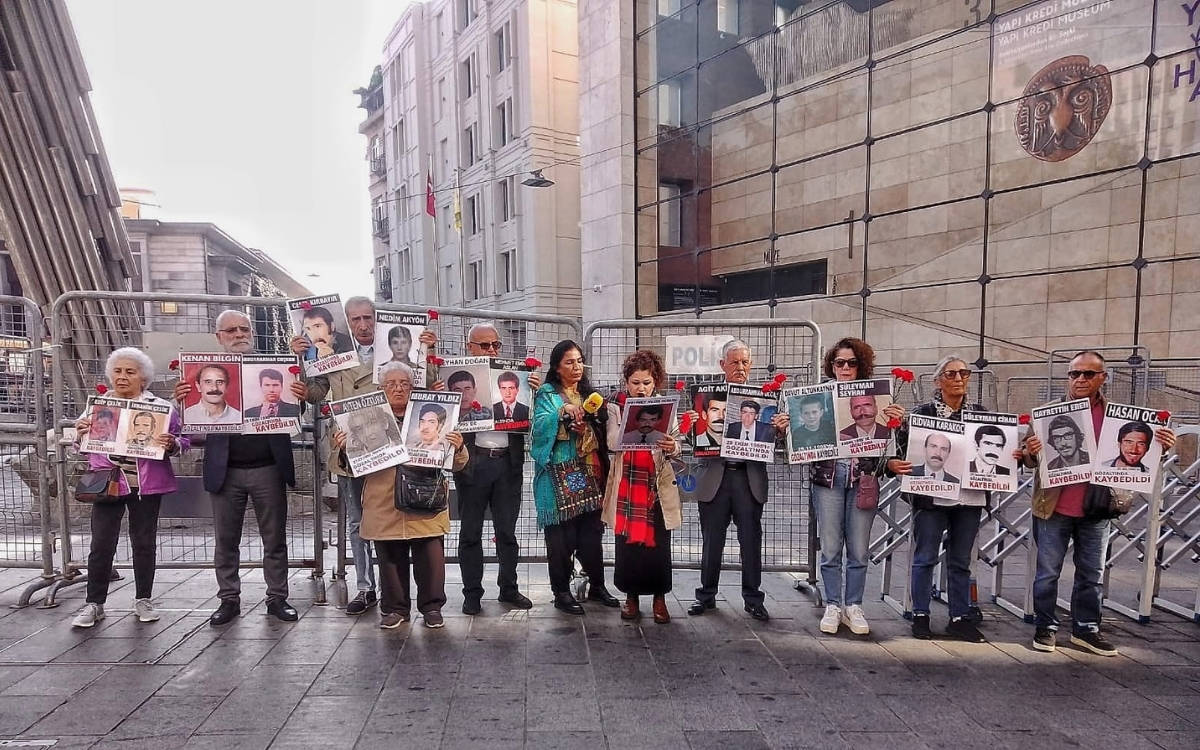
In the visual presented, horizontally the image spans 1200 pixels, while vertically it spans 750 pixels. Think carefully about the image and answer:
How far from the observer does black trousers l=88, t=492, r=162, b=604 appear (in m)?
4.34

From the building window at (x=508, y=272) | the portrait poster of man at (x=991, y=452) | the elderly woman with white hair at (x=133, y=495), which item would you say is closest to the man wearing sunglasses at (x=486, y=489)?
the elderly woman with white hair at (x=133, y=495)

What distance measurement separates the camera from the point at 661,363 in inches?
178

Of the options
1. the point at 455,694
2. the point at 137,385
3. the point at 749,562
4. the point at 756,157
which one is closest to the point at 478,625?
the point at 455,694

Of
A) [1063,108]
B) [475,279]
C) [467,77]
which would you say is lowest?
[475,279]

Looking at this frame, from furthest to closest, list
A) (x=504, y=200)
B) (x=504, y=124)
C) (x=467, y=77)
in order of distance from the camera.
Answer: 1. (x=467, y=77)
2. (x=504, y=200)
3. (x=504, y=124)

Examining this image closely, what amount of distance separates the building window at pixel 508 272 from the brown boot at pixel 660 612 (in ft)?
77.4

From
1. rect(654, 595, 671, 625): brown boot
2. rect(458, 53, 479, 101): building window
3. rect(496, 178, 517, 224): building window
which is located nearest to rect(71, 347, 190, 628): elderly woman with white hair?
rect(654, 595, 671, 625): brown boot

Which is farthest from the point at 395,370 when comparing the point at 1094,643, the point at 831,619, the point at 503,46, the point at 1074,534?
the point at 503,46

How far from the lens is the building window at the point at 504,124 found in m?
27.3

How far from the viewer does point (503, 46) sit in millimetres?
27359

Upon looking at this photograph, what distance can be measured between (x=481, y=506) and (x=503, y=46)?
89.8ft

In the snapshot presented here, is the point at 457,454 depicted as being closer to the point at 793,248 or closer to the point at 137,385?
the point at 137,385

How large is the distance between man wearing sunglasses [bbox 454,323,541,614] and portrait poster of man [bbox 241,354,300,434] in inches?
46.6

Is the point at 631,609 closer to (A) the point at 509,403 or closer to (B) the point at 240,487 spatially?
(A) the point at 509,403
